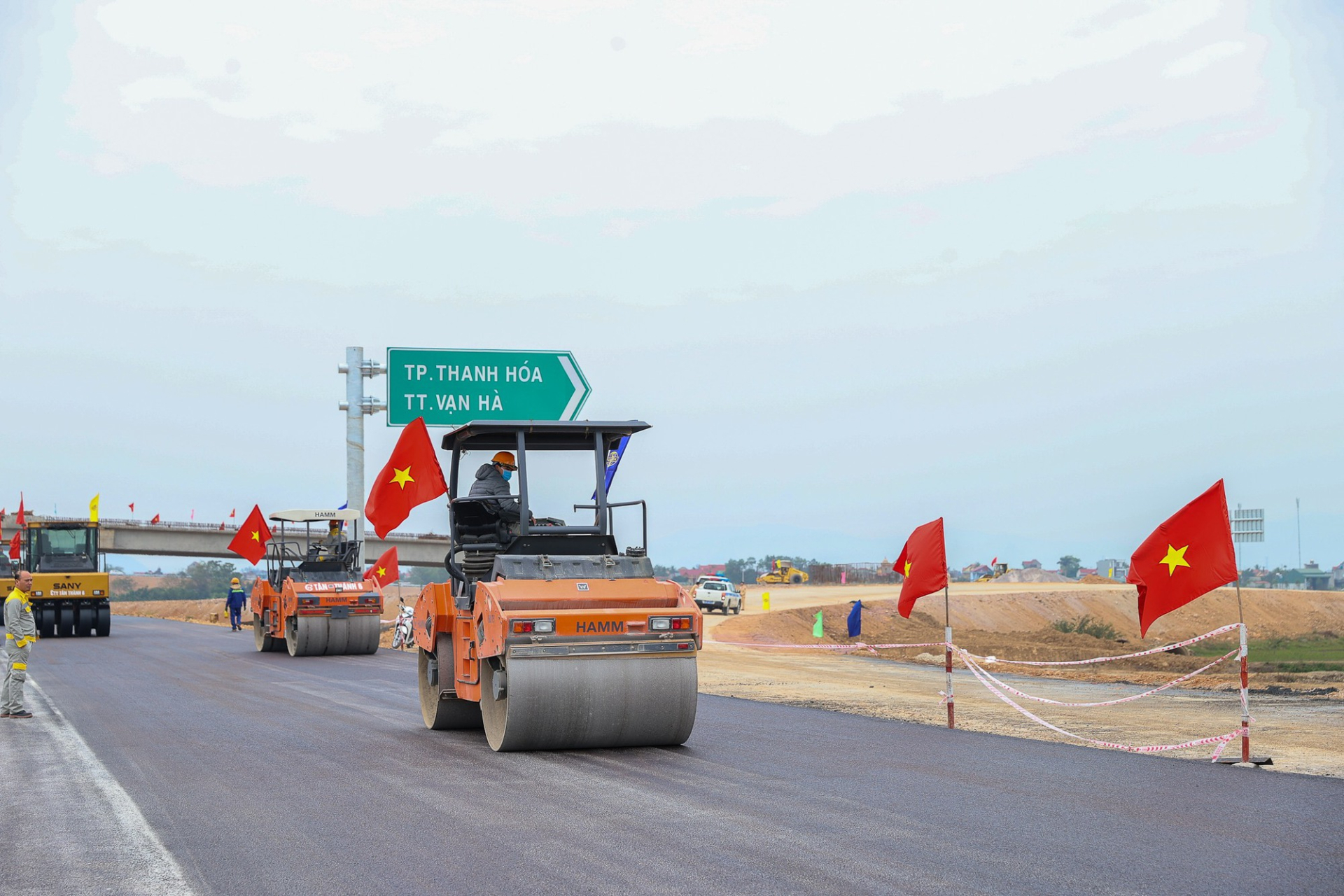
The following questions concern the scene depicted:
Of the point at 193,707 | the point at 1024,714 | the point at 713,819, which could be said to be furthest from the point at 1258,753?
the point at 193,707

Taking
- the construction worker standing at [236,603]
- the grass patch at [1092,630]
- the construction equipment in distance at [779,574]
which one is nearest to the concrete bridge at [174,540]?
the construction equipment in distance at [779,574]

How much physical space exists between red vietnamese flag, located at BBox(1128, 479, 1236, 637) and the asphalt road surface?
1.37 metres

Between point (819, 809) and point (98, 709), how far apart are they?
1007 centimetres

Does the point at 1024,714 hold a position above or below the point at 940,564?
below

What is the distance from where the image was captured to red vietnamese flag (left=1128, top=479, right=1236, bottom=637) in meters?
10.3

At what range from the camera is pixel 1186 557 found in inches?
410

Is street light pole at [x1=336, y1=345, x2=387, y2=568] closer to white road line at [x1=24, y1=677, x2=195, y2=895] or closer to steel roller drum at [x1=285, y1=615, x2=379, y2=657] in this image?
steel roller drum at [x1=285, y1=615, x2=379, y2=657]

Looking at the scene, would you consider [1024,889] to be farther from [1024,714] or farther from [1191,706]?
[1191,706]

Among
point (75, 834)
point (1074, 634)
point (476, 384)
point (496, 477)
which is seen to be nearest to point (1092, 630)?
point (1074, 634)

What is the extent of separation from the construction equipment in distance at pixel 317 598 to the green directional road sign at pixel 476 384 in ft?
14.8

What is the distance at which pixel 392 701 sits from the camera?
1524 cm

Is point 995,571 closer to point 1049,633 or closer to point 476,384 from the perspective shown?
point 1049,633

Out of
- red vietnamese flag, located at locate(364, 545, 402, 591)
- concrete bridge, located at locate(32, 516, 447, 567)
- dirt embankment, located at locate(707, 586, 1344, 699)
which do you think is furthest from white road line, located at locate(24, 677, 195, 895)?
concrete bridge, located at locate(32, 516, 447, 567)

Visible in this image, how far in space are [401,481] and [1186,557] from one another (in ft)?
27.3
